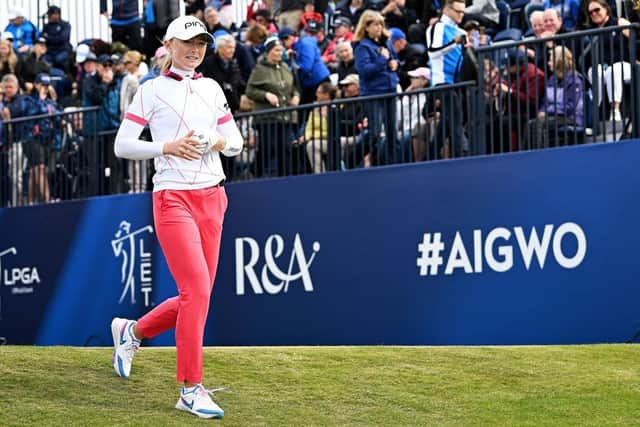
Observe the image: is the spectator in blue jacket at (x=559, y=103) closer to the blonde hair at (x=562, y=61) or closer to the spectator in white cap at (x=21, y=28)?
the blonde hair at (x=562, y=61)

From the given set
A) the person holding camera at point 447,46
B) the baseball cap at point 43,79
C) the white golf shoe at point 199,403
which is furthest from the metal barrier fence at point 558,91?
the baseball cap at point 43,79

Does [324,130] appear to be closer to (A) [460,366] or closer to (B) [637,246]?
(B) [637,246]

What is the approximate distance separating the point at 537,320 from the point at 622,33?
2712mm

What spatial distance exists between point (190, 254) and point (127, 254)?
833 cm

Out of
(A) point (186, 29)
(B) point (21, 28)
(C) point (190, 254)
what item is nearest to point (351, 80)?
(A) point (186, 29)

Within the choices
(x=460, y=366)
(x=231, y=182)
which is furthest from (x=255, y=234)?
(x=460, y=366)

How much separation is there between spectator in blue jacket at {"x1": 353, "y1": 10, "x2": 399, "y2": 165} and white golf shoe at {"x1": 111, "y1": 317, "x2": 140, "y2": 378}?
19.9 ft

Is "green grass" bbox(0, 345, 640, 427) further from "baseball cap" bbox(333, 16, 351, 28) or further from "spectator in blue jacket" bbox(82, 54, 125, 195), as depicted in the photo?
"baseball cap" bbox(333, 16, 351, 28)

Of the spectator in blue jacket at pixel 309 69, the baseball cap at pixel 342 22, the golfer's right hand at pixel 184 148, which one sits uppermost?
the baseball cap at pixel 342 22

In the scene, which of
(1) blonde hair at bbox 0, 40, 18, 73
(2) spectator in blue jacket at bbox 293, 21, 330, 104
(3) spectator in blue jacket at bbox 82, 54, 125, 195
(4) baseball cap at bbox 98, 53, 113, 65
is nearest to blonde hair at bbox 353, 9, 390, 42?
(2) spectator in blue jacket at bbox 293, 21, 330, 104

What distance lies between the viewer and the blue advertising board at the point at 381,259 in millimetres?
12512

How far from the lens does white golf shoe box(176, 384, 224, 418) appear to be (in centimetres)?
778

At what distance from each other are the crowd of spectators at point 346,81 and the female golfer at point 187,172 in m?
5.54

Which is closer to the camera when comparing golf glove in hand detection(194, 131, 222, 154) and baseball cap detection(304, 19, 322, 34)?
golf glove in hand detection(194, 131, 222, 154)
